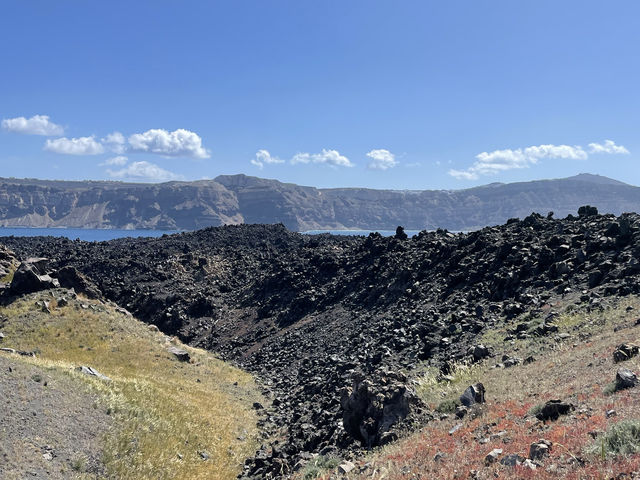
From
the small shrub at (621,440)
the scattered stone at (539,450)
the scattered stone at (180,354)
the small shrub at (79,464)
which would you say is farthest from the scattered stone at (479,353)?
the scattered stone at (180,354)

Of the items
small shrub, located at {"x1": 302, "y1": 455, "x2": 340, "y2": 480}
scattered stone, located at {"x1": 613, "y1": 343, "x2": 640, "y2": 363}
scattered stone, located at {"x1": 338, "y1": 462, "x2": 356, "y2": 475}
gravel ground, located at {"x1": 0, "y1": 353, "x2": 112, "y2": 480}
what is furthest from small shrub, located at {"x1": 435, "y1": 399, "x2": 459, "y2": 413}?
gravel ground, located at {"x1": 0, "y1": 353, "x2": 112, "y2": 480}

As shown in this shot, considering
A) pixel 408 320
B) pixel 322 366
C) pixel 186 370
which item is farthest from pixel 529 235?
pixel 186 370

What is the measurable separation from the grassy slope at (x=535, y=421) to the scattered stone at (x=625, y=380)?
0.36m

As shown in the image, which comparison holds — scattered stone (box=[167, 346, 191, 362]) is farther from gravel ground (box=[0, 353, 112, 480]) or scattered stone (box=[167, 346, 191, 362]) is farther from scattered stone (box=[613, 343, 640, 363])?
scattered stone (box=[613, 343, 640, 363])

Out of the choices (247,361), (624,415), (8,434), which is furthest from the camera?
(247,361)

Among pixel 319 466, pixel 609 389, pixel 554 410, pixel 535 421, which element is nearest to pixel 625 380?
pixel 609 389

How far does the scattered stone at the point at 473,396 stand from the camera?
15219mm

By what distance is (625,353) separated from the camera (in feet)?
49.4

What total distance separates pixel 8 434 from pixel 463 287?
31.3m

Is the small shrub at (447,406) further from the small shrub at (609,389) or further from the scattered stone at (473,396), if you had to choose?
the small shrub at (609,389)

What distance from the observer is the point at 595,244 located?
32344mm

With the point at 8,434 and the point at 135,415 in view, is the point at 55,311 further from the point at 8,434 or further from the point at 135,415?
the point at 8,434

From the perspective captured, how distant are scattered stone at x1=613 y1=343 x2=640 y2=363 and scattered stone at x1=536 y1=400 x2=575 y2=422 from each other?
174 inches

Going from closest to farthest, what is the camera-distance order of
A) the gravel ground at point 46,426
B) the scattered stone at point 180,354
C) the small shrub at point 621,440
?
the small shrub at point 621,440
the gravel ground at point 46,426
the scattered stone at point 180,354
